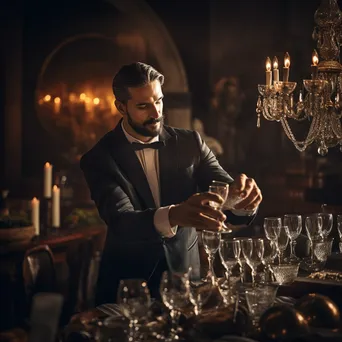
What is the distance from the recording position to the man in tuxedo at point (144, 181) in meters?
3.07

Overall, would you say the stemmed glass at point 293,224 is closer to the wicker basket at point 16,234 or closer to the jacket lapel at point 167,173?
the jacket lapel at point 167,173

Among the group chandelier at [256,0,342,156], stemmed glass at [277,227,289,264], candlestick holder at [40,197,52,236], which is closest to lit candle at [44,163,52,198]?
candlestick holder at [40,197,52,236]

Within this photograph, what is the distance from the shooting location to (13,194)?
848 cm

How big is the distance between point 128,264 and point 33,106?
5912 mm

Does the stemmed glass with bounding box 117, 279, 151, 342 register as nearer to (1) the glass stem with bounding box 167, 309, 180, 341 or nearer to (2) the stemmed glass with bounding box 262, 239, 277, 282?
(1) the glass stem with bounding box 167, 309, 180, 341

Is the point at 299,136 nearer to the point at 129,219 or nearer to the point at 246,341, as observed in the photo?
the point at 129,219

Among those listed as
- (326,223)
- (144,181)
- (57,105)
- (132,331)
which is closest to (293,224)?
(326,223)

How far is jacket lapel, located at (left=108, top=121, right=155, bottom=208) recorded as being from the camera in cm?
329

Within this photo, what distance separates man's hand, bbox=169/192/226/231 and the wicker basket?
1.75 metres

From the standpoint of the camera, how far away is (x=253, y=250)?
2852 millimetres

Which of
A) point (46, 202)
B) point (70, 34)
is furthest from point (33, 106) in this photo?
point (46, 202)

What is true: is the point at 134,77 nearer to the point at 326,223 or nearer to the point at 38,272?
the point at 38,272

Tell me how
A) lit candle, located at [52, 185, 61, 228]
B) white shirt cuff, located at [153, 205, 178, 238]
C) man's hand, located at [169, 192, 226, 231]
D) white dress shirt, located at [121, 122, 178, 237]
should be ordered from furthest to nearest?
lit candle, located at [52, 185, 61, 228] → white dress shirt, located at [121, 122, 178, 237] → white shirt cuff, located at [153, 205, 178, 238] → man's hand, located at [169, 192, 226, 231]

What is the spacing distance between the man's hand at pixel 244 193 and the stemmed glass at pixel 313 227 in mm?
448
